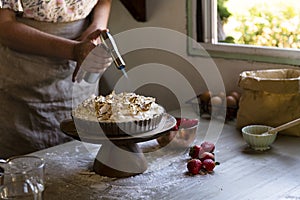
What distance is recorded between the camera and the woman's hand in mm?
1788

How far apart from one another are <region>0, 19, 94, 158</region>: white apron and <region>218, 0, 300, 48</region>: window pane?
24.3 inches

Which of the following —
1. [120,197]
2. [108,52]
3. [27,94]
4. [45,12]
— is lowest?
[120,197]

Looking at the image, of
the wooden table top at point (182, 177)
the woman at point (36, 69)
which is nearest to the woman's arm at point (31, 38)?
the woman at point (36, 69)

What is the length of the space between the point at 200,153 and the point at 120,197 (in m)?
0.33

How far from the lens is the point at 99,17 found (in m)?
2.15

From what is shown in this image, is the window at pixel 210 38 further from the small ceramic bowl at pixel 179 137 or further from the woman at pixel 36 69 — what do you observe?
the small ceramic bowl at pixel 179 137

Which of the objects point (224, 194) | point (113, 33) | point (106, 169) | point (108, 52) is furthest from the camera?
point (113, 33)

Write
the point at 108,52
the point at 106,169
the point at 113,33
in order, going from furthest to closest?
1. the point at 113,33
2. the point at 108,52
3. the point at 106,169

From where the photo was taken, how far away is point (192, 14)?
7.40ft

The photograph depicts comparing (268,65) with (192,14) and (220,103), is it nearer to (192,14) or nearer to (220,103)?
(220,103)

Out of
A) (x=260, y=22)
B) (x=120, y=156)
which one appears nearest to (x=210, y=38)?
(x=260, y=22)

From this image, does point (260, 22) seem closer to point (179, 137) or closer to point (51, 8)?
point (179, 137)

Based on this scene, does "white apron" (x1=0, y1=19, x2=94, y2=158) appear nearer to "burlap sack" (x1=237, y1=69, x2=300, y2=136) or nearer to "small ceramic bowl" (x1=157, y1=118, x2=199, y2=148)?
"small ceramic bowl" (x1=157, y1=118, x2=199, y2=148)

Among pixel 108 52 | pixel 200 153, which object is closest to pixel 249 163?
pixel 200 153
